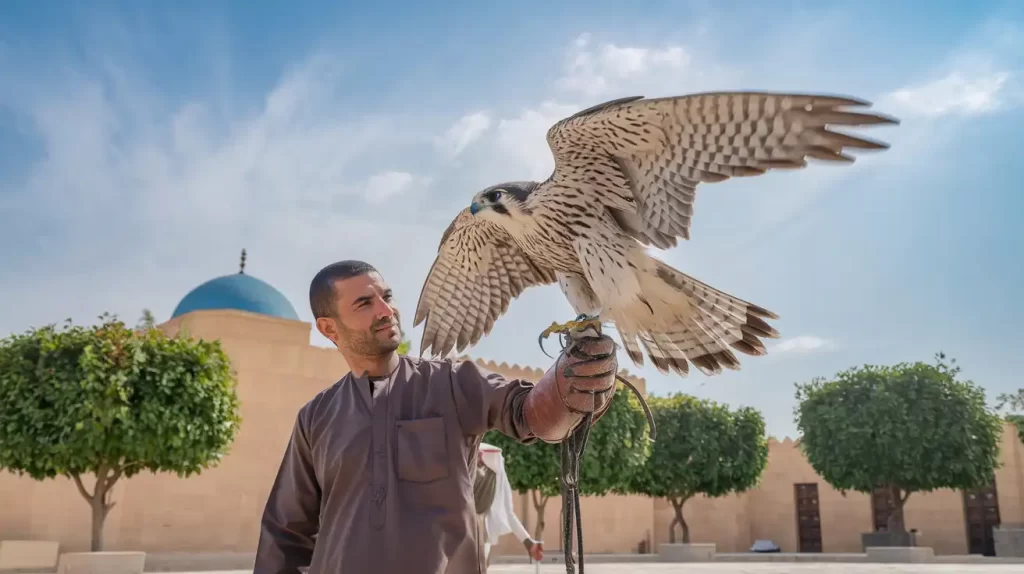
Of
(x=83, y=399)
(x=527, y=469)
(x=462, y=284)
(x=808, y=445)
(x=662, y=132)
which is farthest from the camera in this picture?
(x=808, y=445)

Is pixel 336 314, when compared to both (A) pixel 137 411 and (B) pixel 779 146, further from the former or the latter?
(A) pixel 137 411

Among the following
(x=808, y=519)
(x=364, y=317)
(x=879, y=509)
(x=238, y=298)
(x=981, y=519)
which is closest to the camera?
(x=364, y=317)

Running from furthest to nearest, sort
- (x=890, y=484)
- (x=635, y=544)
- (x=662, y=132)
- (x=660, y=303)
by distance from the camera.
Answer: (x=635, y=544)
(x=890, y=484)
(x=660, y=303)
(x=662, y=132)

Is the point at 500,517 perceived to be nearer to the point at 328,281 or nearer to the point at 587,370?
the point at 328,281

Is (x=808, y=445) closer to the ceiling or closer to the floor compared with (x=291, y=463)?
closer to the ceiling

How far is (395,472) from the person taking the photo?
1848 millimetres

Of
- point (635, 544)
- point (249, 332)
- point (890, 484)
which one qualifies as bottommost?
point (635, 544)

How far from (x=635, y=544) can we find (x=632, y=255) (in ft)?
76.9

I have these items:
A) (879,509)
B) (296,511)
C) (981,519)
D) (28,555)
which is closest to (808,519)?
(879,509)

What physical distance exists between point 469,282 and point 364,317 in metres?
1.15

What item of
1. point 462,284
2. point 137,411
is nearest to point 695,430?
point 137,411

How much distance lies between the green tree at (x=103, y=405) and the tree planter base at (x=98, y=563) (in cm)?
55

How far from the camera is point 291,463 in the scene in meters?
2.10

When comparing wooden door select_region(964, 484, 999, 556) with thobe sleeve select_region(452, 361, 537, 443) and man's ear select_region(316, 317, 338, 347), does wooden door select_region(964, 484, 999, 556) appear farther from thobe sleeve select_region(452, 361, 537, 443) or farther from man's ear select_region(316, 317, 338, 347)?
man's ear select_region(316, 317, 338, 347)
